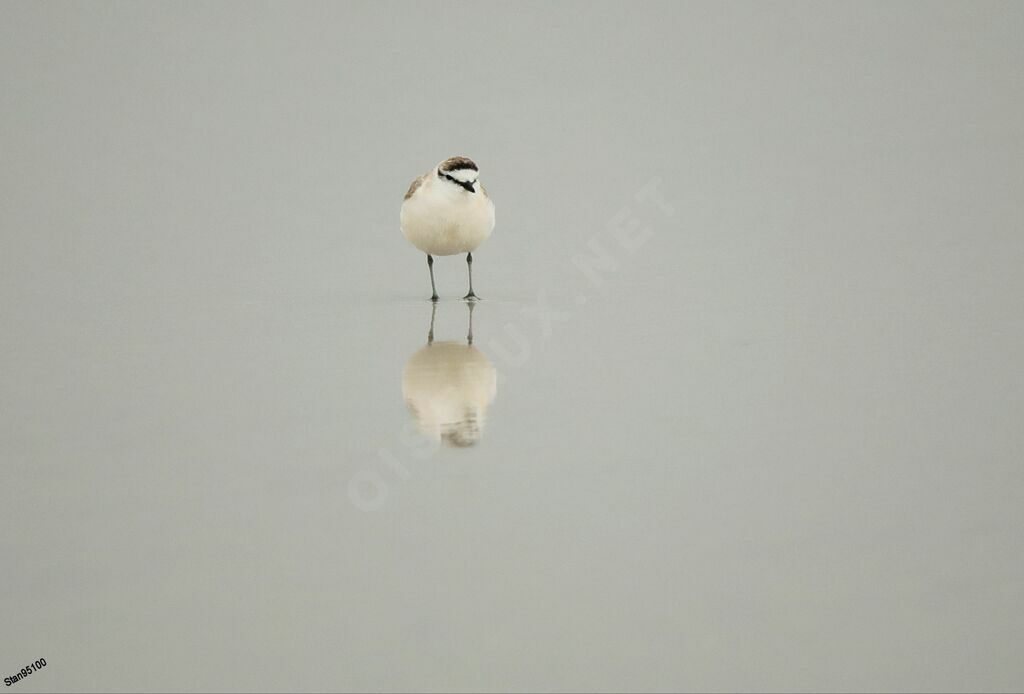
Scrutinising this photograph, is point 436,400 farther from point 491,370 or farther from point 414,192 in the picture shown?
point 414,192

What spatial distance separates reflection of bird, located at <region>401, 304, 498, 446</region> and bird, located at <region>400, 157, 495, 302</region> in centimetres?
237

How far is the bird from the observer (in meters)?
12.1

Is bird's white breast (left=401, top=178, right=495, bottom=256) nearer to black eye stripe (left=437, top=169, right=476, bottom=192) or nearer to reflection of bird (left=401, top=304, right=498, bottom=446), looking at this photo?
black eye stripe (left=437, top=169, right=476, bottom=192)

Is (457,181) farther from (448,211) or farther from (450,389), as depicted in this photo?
(450,389)

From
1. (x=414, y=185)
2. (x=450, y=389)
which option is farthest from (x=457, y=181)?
(x=450, y=389)

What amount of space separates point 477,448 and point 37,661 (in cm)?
302

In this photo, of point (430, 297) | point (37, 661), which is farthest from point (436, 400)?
point (430, 297)

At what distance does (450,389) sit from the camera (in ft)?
28.2

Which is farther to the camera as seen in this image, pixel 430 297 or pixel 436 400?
pixel 430 297

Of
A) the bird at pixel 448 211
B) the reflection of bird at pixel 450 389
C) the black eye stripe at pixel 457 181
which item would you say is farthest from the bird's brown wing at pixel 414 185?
the reflection of bird at pixel 450 389

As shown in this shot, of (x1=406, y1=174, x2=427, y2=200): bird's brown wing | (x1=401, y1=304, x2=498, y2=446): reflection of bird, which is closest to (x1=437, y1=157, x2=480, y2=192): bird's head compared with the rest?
(x1=406, y1=174, x2=427, y2=200): bird's brown wing

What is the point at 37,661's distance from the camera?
4809mm

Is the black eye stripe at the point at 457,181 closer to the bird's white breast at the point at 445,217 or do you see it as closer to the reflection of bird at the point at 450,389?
the bird's white breast at the point at 445,217

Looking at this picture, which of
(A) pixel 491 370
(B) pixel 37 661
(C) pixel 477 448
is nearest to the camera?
(B) pixel 37 661
